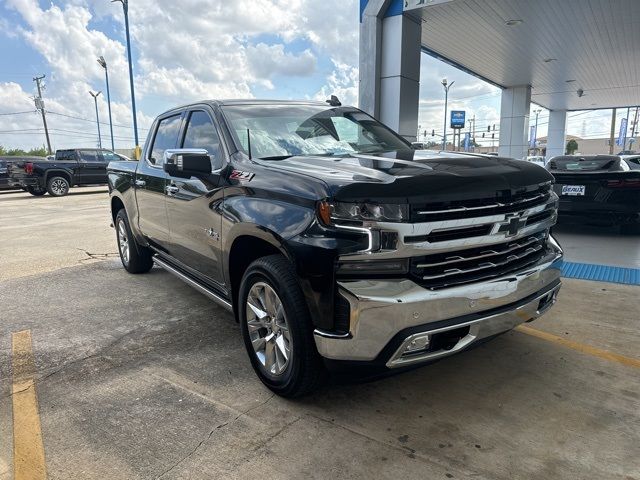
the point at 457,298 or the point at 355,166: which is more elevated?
the point at 355,166

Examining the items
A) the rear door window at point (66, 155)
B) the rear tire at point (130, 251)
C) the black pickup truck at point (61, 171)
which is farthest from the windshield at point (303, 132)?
the rear door window at point (66, 155)

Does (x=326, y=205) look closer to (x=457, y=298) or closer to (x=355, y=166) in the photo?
(x=355, y=166)

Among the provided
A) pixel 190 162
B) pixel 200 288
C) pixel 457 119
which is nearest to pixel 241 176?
pixel 190 162

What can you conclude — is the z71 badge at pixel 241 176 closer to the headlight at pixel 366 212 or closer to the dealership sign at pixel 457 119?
the headlight at pixel 366 212

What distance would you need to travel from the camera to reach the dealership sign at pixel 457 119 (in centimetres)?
4313

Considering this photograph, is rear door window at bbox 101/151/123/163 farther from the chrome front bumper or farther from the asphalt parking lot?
the chrome front bumper

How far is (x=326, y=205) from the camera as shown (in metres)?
2.44

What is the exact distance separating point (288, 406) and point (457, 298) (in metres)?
1.25

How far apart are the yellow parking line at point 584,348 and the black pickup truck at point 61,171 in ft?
61.5

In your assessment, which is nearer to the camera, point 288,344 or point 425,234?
point 425,234

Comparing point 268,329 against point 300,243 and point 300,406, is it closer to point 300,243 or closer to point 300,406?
point 300,406

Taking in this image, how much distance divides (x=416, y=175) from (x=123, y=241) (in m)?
4.79

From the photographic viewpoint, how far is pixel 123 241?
6.23m

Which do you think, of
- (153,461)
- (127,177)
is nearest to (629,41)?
(127,177)
